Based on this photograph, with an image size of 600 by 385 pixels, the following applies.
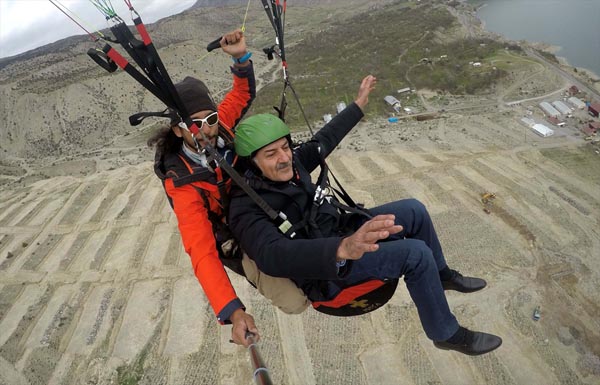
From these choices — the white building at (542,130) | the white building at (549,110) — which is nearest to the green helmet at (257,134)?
the white building at (542,130)

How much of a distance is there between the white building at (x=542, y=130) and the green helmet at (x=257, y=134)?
2948 centimetres

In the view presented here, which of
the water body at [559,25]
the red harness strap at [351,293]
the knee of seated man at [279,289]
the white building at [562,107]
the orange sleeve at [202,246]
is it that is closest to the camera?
the orange sleeve at [202,246]

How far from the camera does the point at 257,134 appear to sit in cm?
375

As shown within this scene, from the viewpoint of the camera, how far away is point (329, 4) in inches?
5404

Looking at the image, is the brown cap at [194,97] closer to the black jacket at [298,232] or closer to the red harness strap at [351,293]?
the black jacket at [298,232]

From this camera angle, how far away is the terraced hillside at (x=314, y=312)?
36.8ft

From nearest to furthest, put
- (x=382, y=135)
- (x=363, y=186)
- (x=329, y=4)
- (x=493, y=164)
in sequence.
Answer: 1. (x=363, y=186)
2. (x=493, y=164)
3. (x=382, y=135)
4. (x=329, y=4)

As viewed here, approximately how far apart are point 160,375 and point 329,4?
149 meters

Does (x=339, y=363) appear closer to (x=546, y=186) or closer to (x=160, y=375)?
(x=160, y=375)

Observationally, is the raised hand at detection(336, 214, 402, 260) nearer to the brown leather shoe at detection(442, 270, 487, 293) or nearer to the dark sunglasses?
the dark sunglasses

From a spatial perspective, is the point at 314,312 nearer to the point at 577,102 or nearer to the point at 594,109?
the point at 594,109

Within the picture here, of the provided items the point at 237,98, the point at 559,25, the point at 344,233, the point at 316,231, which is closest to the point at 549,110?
the point at 237,98

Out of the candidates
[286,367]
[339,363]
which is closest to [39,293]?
[286,367]

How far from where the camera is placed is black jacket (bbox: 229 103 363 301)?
2.79 metres
